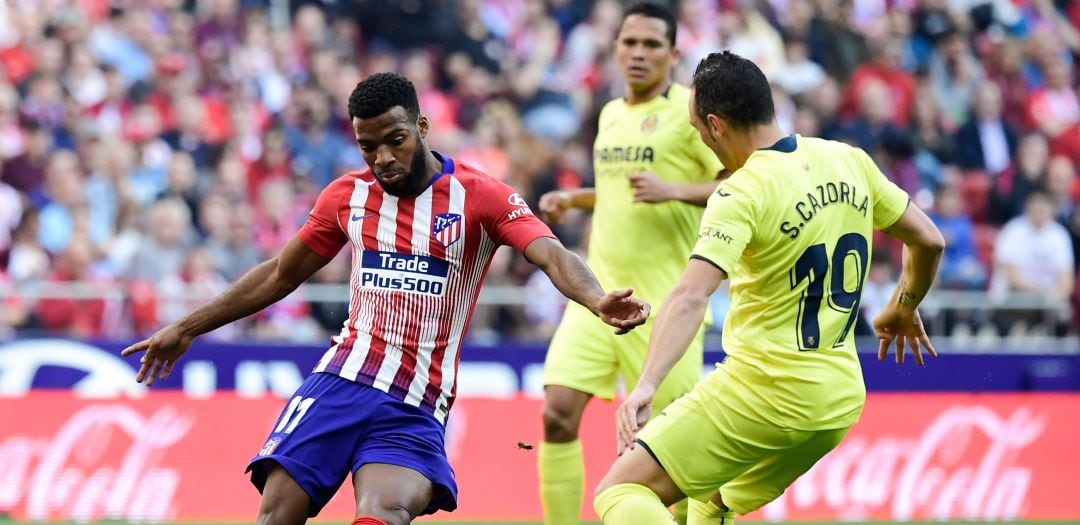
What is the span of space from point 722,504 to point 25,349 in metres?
7.28

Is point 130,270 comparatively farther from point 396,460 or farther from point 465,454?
point 396,460

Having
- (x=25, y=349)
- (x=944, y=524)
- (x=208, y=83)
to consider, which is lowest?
(x=944, y=524)

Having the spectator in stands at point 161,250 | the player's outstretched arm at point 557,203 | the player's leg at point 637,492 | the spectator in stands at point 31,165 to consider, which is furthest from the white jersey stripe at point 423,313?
the spectator in stands at point 31,165

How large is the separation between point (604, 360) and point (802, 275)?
96.5 inches

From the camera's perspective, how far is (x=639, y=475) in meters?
6.13

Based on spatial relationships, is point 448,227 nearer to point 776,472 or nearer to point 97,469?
point 776,472

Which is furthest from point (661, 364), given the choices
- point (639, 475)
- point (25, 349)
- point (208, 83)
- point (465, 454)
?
point (208, 83)

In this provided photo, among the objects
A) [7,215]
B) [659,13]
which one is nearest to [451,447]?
[7,215]

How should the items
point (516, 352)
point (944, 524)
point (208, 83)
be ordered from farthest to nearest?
point (208, 83) < point (516, 352) < point (944, 524)

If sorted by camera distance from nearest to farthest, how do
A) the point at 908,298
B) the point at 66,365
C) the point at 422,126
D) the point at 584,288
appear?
1. the point at 584,288
2. the point at 422,126
3. the point at 908,298
4. the point at 66,365

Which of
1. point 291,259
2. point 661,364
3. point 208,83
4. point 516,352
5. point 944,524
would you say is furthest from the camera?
point 208,83

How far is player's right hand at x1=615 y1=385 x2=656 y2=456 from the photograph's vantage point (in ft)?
A: 18.6

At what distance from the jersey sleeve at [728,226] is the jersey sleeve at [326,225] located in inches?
61.9

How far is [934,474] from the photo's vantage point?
12.4m
